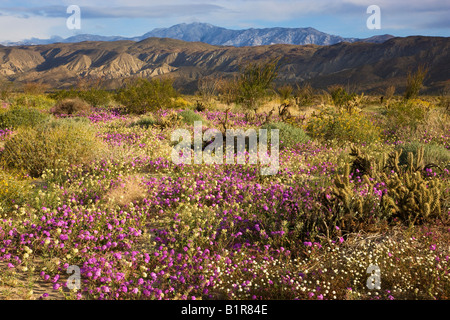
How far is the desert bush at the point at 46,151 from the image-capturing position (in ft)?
22.8

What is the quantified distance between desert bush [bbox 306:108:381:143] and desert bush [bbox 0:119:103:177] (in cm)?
692

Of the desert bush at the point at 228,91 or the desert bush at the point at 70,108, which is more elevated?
the desert bush at the point at 228,91

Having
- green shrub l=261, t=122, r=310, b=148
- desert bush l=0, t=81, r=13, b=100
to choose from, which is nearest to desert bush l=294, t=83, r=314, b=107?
green shrub l=261, t=122, r=310, b=148

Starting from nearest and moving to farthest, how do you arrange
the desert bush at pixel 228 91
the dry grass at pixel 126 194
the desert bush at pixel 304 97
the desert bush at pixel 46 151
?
the dry grass at pixel 126 194 < the desert bush at pixel 46 151 < the desert bush at pixel 228 91 < the desert bush at pixel 304 97

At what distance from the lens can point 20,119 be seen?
425 inches

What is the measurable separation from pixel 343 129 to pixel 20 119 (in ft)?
35.7

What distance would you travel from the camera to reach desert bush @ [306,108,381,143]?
999cm

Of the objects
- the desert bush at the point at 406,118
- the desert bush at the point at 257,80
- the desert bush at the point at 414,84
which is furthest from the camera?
the desert bush at the point at 414,84

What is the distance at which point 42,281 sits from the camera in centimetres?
344

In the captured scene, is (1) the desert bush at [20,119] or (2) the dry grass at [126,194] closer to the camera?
(2) the dry grass at [126,194]

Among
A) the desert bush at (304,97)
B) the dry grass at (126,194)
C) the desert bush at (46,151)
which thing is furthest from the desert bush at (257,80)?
the dry grass at (126,194)

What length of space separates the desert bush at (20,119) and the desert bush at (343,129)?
9.63 m

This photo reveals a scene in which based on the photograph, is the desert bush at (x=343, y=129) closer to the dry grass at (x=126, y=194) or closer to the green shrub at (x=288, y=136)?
the green shrub at (x=288, y=136)
